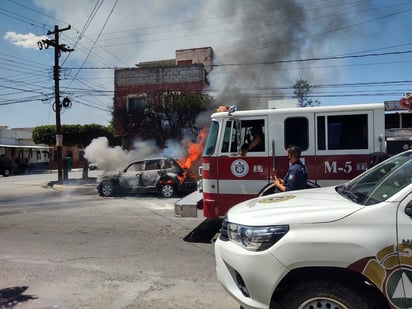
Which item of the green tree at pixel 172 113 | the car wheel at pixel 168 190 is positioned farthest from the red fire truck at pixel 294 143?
the green tree at pixel 172 113

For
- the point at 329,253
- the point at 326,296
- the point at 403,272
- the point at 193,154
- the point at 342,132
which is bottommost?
the point at 326,296

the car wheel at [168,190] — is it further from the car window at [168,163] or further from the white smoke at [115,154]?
the white smoke at [115,154]

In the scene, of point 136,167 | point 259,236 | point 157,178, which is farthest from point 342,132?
point 136,167

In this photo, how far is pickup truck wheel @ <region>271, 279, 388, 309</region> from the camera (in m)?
2.68

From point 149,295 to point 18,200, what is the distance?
1172cm

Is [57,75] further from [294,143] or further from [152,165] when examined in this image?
[294,143]

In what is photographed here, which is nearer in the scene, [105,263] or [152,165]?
[105,263]

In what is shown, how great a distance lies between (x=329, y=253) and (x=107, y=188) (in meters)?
13.1

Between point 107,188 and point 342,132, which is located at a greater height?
point 342,132

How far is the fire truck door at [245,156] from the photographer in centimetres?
666

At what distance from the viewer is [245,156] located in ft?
21.9

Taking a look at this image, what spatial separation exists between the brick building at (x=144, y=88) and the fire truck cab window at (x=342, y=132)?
14.4m

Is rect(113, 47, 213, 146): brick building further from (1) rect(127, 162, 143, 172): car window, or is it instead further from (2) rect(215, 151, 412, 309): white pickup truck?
(2) rect(215, 151, 412, 309): white pickup truck

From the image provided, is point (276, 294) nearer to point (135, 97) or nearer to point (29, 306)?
point (29, 306)
